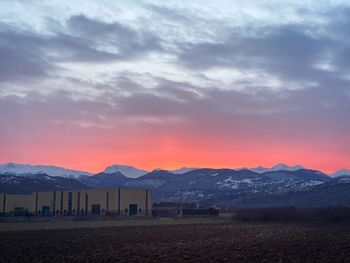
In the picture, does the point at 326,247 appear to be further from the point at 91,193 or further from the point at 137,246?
the point at 91,193

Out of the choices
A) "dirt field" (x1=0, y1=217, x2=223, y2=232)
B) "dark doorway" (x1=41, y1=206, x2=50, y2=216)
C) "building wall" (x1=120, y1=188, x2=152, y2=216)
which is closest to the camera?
"dirt field" (x1=0, y1=217, x2=223, y2=232)

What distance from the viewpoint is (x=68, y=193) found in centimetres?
13512

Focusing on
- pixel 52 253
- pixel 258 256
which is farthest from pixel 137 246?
pixel 258 256

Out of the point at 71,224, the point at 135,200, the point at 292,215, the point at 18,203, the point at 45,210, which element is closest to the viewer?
the point at 71,224

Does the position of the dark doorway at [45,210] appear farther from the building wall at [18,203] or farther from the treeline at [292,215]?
the treeline at [292,215]

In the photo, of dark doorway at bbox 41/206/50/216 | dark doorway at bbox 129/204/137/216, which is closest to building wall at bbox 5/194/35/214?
dark doorway at bbox 41/206/50/216

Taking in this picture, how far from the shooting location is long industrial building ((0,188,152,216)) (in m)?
128

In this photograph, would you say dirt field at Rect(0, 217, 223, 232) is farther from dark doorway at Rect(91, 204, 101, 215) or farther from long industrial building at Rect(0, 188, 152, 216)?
dark doorway at Rect(91, 204, 101, 215)

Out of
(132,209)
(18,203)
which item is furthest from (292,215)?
(18,203)

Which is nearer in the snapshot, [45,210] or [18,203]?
[45,210]

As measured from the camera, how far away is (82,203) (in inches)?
5182

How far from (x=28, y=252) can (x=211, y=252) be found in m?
13.1

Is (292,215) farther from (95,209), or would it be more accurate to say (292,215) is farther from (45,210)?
(45,210)

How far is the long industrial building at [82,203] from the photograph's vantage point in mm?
128375
